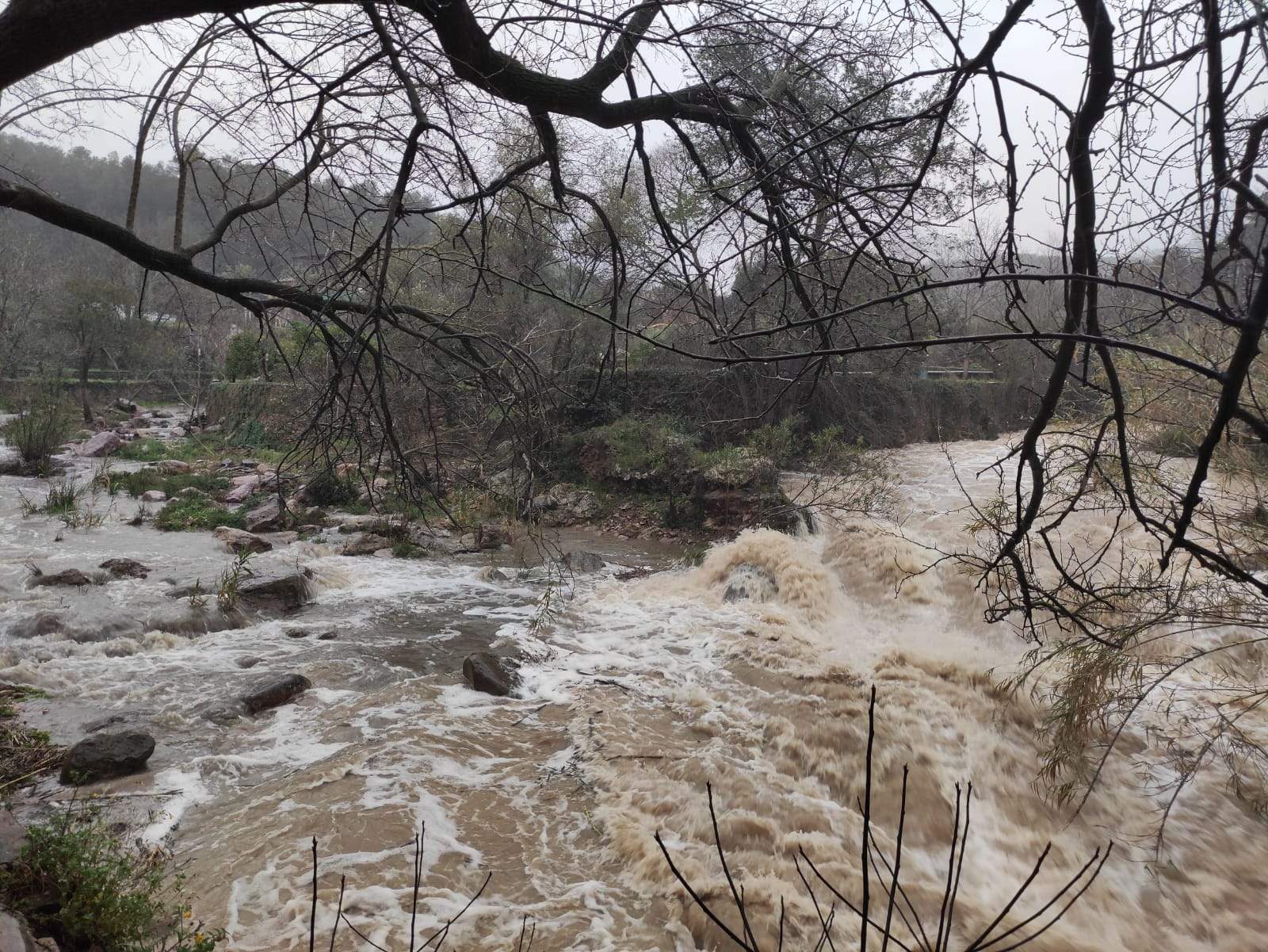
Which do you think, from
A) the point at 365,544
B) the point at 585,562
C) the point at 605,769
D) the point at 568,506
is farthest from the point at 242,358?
the point at 605,769

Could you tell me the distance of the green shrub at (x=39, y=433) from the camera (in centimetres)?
1354

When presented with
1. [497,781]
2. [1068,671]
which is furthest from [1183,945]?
[497,781]

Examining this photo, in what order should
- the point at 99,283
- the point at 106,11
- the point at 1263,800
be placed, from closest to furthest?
1. the point at 106,11
2. the point at 1263,800
3. the point at 99,283

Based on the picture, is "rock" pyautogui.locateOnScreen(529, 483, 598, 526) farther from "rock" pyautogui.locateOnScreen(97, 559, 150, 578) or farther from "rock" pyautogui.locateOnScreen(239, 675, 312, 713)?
"rock" pyautogui.locateOnScreen(239, 675, 312, 713)

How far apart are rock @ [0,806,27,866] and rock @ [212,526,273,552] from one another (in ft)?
21.7

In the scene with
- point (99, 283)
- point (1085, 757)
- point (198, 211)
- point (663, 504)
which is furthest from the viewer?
point (198, 211)

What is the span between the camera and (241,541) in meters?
10.0

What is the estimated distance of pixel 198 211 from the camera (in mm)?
25547

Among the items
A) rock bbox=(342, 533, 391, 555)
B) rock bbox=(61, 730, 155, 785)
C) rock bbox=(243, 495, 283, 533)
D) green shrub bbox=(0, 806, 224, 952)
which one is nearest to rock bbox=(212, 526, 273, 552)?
rock bbox=(243, 495, 283, 533)

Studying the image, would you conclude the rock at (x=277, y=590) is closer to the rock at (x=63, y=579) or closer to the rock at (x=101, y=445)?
the rock at (x=63, y=579)

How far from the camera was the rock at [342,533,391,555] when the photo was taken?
10.3m

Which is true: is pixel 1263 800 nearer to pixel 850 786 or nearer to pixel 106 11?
pixel 850 786

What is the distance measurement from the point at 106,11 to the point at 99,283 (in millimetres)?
25691

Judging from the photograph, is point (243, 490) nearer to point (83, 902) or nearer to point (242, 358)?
point (242, 358)
